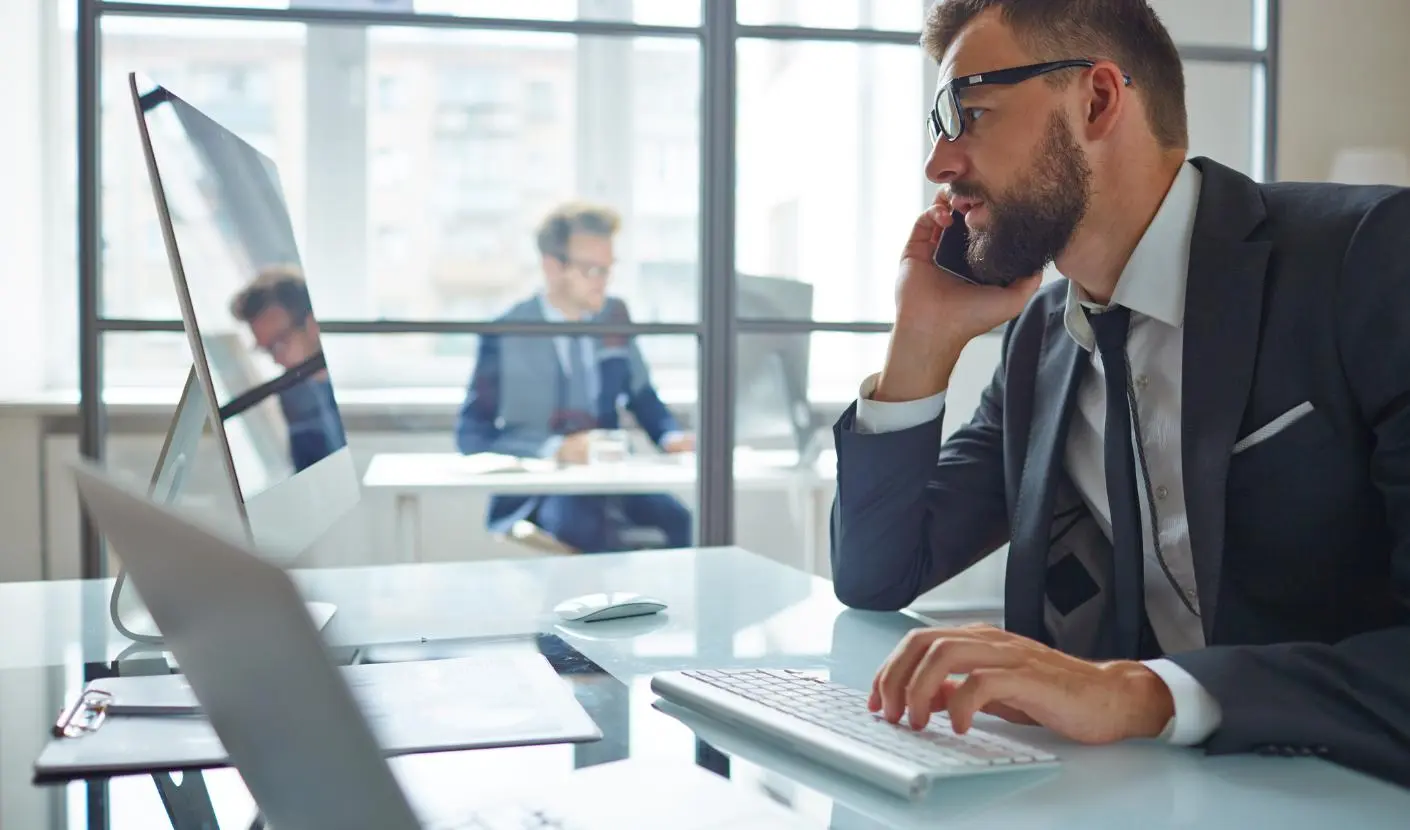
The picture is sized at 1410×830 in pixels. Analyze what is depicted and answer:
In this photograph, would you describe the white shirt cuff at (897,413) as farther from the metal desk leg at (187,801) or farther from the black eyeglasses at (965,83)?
the metal desk leg at (187,801)

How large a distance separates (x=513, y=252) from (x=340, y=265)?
467mm

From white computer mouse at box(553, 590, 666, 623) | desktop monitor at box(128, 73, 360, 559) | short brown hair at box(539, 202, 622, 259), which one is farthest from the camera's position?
short brown hair at box(539, 202, 622, 259)

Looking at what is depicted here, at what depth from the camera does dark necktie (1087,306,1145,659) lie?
1.35m

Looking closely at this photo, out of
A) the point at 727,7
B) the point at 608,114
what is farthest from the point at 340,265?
the point at 727,7

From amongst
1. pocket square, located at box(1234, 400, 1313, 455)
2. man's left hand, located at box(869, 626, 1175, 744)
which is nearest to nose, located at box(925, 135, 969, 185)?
pocket square, located at box(1234, 400, 1313, 455)

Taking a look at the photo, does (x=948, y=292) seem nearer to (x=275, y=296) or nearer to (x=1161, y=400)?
(x=1161, y=400)

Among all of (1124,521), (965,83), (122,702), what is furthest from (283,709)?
(965,83)

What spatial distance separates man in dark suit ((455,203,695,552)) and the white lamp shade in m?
2.06

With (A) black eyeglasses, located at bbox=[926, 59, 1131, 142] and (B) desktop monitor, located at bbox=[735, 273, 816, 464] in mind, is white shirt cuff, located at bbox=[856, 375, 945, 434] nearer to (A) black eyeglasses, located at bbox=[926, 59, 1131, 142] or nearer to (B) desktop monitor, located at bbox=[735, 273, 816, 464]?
(A) black eyeglasses, located at bbox=[926, 59, 1131, 142]

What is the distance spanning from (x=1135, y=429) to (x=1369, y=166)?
281 centimetres

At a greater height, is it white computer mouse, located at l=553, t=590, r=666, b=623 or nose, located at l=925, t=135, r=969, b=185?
nose, located at l=925, t=135, r=969, b=185

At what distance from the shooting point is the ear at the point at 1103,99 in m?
1.46

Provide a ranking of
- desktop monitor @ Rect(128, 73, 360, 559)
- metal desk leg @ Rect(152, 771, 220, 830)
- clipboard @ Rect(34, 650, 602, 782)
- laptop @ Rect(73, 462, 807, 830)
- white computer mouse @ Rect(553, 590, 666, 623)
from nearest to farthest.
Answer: laptop @ Rect(73, 462, 807, 830), metal desk leg @ Rect(152, 771, 220, 830), clipboard @ Rect(34, 650, 602, 782), desktop monitor @ Rect(128, 73, 360, 559), white computer mouse @ Rect(553, 590, 666, 623)

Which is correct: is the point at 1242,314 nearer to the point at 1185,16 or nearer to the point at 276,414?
the point at 276,414
